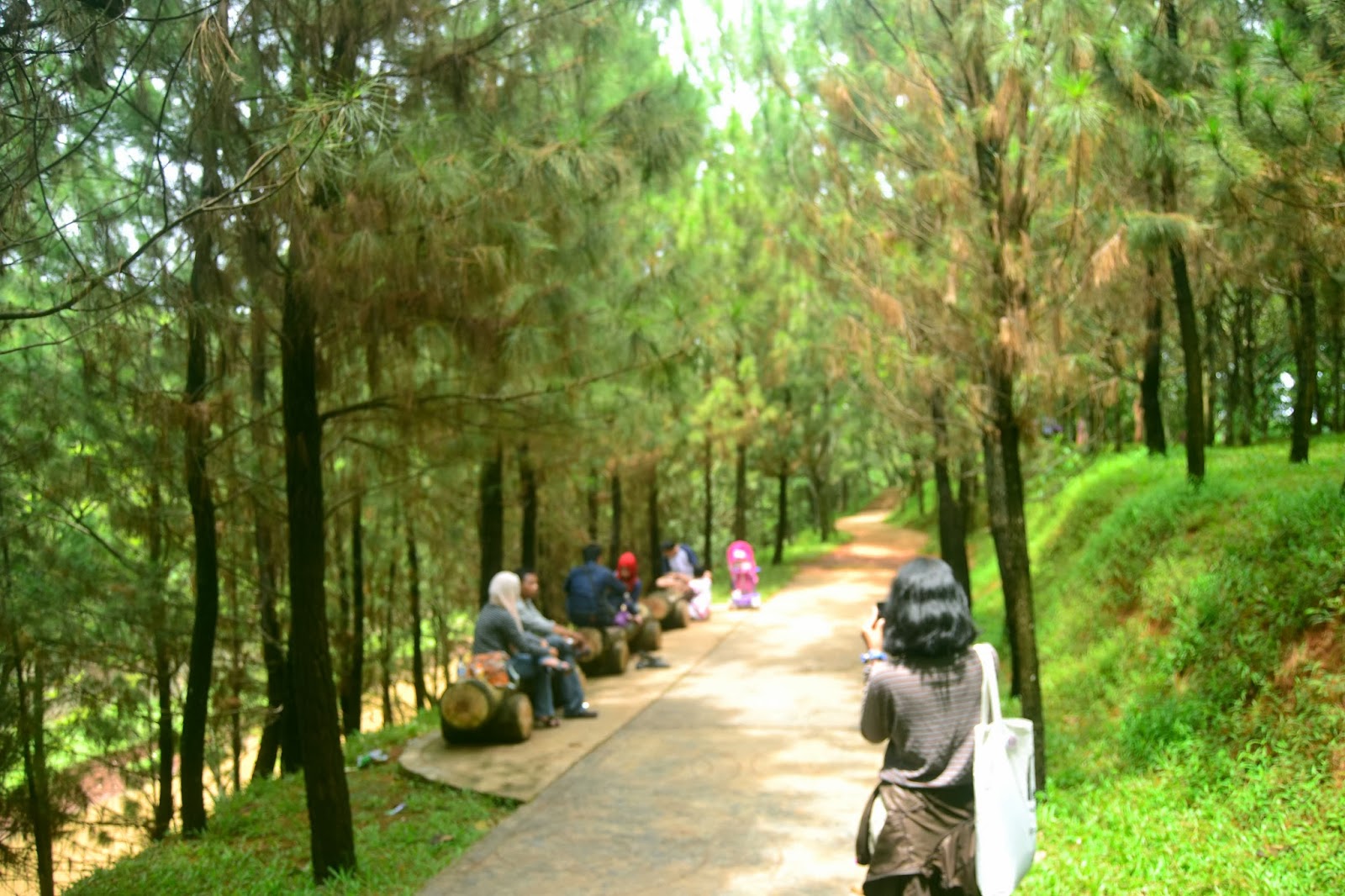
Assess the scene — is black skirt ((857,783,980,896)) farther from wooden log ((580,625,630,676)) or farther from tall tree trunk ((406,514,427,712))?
tall tree trunk ((406,514,427,712))

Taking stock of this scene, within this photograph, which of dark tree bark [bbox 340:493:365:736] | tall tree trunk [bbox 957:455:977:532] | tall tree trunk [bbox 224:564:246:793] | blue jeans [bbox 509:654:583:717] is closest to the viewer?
blue jeans [bbox 509:654:583:717]

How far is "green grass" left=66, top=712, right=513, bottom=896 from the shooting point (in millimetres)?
6555

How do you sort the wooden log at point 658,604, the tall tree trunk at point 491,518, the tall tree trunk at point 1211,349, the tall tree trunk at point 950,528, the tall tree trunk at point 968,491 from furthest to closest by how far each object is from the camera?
the tall tree trunk at point 968,491 < the wooden log at point 658,604 < the tall tree trunk at point 950,528 < the tall tree trunk at point 1211,349 < the tall tree trunk at point 491,518

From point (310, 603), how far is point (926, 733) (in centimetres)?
424

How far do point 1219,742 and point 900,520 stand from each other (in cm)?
3926

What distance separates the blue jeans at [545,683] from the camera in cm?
1010

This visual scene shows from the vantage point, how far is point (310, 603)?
266 inches

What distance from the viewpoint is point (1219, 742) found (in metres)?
6.56

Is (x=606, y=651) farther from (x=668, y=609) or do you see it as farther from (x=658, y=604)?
(x=668, y=609)

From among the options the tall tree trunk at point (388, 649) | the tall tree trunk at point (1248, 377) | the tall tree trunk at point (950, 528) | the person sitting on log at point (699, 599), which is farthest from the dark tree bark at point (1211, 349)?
the tall tree trunk at point (388, 649)

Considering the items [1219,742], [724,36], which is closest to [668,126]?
[1219,742]

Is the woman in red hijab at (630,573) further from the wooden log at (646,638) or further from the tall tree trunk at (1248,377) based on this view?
the tall tree trunk at (1248,377)

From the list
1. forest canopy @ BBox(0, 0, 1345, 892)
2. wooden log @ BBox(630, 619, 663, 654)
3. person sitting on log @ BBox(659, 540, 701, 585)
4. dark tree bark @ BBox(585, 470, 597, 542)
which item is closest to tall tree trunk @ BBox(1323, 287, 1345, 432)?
forest canopy @ BBox(0, 0, 1345, 892)

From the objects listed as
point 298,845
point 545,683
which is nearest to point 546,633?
point 545,683
